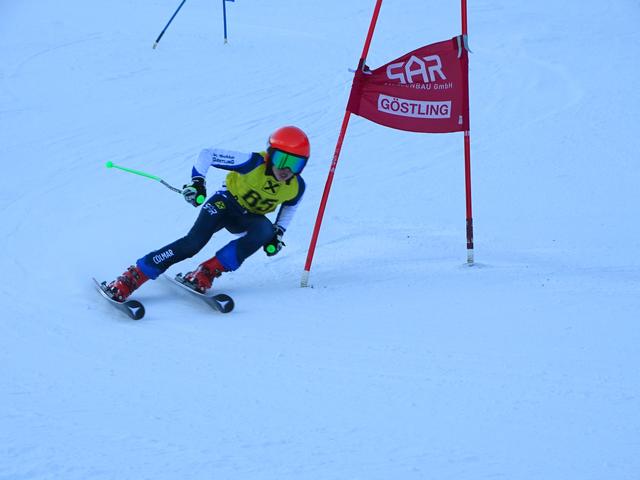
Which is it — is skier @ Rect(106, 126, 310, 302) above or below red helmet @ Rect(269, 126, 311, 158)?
below

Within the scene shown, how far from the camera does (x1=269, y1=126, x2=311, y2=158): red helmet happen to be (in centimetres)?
536

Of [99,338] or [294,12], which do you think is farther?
[294,12]

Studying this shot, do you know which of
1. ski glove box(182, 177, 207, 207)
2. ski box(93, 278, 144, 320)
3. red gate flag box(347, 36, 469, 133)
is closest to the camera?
ski box(93, 278, 144, 320)

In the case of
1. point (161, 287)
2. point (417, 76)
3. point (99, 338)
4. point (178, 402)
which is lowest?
point (161, 287)

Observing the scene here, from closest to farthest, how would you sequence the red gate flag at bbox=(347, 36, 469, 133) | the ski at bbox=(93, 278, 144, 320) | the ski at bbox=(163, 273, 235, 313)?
the ski at bbox=(93, 278, 144, 320) → the ski at bbox=(163, 273, 235, 313) → the red gate flag at bbox=(347, 36, 469, 133)

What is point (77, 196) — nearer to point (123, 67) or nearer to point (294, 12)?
point (123, 67)

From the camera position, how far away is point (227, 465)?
298 cm

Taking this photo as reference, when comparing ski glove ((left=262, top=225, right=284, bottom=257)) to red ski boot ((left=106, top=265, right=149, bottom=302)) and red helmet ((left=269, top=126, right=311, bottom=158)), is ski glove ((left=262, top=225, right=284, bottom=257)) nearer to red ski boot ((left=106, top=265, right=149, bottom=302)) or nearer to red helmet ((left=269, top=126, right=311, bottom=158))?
red helmet ((left=269, top=126, right=311, bottom=158))

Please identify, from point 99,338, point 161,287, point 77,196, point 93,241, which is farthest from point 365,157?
point 99,338

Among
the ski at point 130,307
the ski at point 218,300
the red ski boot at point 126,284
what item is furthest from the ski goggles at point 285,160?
the ski at point 130,307

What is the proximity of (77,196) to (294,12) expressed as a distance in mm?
11635

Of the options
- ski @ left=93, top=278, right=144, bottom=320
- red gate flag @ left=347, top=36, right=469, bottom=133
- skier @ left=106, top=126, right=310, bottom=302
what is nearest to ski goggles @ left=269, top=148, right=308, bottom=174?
skier @ left=106, top=126, right=310, bottom=302

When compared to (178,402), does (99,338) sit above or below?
below

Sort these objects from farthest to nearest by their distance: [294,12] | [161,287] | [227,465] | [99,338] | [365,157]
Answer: [294,12] < [365,157] < [161,287] < [99,338] < [227,465]
